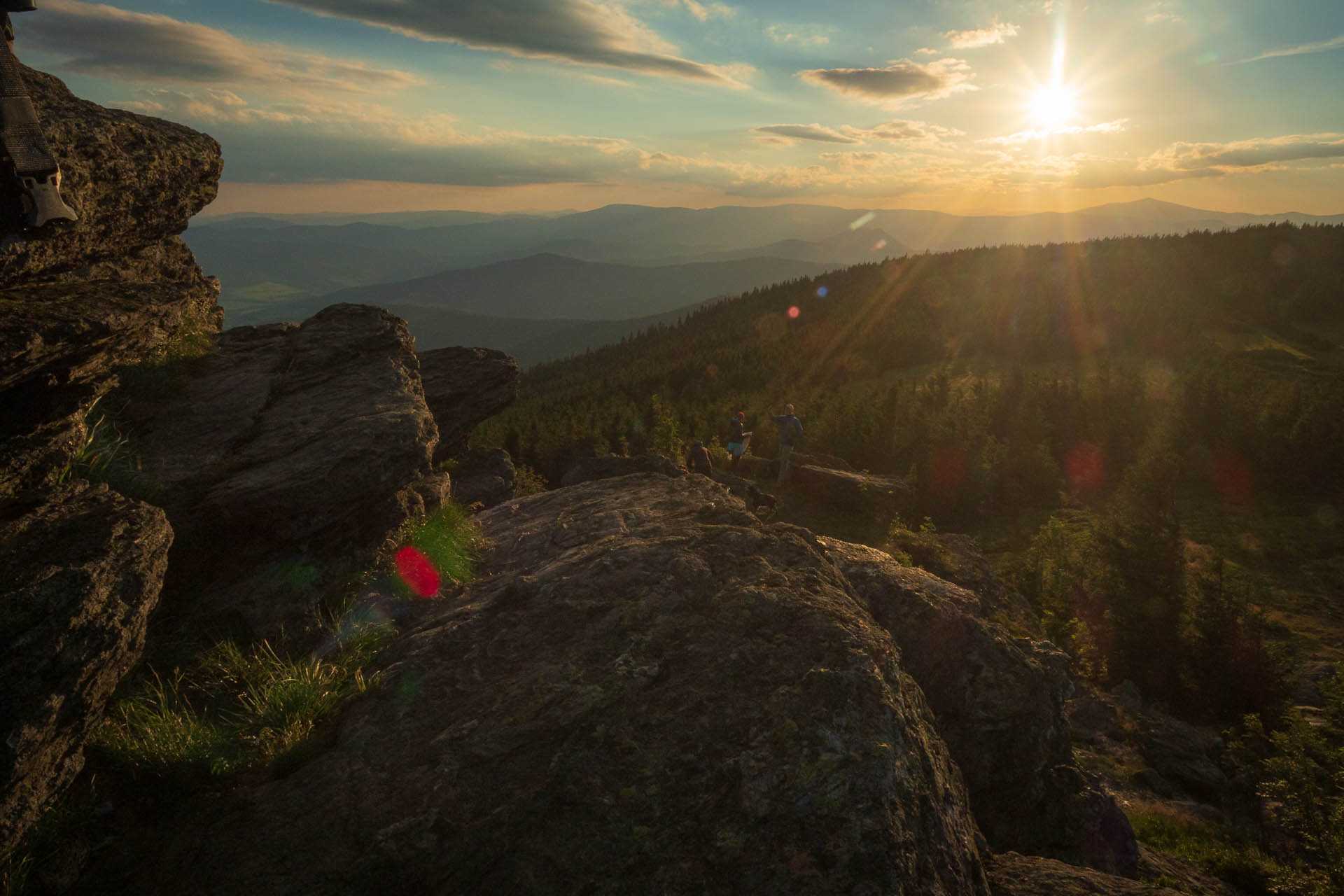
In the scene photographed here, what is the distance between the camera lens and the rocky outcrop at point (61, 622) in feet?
11.3

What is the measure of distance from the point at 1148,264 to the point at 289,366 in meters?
61.2

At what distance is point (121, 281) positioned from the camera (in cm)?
557

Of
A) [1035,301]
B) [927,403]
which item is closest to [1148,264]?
[1035,301]

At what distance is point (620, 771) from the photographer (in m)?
4.15

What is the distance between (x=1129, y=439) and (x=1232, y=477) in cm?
355

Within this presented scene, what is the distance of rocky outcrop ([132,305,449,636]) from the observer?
573 centimetres

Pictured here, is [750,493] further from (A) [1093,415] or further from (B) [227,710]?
(A) [1093,415]

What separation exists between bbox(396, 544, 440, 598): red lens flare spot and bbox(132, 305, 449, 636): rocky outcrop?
0.29 m

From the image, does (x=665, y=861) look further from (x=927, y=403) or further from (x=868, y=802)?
(x=927, y=403)

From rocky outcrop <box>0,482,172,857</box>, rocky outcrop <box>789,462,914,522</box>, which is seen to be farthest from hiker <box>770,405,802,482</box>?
rocky outcrop <box>0,482,172,857</box>

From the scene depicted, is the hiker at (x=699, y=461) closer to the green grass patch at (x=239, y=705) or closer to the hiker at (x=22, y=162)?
the green grass patch at (x=239, y=705)

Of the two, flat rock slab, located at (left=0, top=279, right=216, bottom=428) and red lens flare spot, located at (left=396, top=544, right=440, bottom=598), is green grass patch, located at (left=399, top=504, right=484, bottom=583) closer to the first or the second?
red lens flare spot, located at (left=396, top=544, right=440, bottom=598)

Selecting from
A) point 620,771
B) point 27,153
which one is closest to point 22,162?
point 27,153

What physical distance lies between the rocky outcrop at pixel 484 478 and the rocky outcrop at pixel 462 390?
1.81ft
